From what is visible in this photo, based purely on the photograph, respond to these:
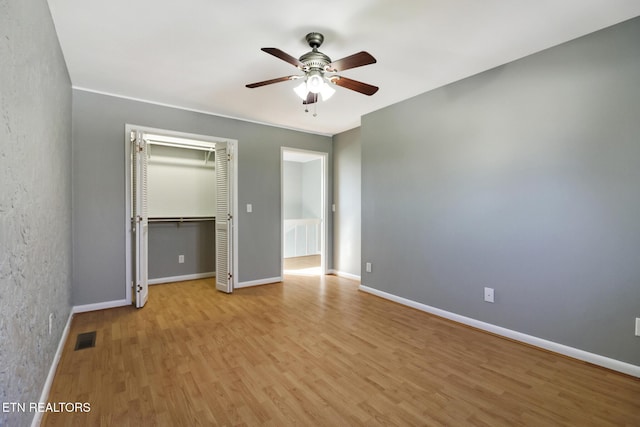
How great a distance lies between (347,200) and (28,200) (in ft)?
13.5

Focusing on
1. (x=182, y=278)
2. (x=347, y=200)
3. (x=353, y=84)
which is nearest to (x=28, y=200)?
(x=353, y=84)

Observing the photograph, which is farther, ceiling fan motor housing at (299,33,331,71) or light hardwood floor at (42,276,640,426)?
ceiling fan motor housing at (299,33,331,71)

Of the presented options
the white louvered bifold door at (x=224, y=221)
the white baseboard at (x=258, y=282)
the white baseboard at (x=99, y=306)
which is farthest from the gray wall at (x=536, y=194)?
the white baseboard at (x=99, y=306)

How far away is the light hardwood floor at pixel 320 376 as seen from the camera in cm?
173

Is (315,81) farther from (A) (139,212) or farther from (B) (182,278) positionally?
(B) (182,278)

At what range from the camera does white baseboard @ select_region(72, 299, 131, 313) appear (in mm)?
3352

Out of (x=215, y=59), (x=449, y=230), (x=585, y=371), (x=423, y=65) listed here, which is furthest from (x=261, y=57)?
(x=585, y=371)

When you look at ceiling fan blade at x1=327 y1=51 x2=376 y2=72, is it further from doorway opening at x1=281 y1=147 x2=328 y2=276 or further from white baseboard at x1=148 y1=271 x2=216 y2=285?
white baseboard at x1=148 y1=271 x2=216 y2=285

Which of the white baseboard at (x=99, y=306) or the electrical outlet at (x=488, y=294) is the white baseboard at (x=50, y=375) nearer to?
the white baseboard at (x=99, y=306)

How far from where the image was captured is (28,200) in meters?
1.57

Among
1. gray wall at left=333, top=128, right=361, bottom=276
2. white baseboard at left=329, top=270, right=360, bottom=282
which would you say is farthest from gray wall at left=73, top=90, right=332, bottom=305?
white baseboard at left=329, top=270, right=360, bottom=282

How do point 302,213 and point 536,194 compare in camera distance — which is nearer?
point 536,194

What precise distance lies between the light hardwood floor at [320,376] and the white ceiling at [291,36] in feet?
8.32

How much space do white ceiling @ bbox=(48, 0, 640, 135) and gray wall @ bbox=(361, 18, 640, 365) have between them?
0.99 ft
